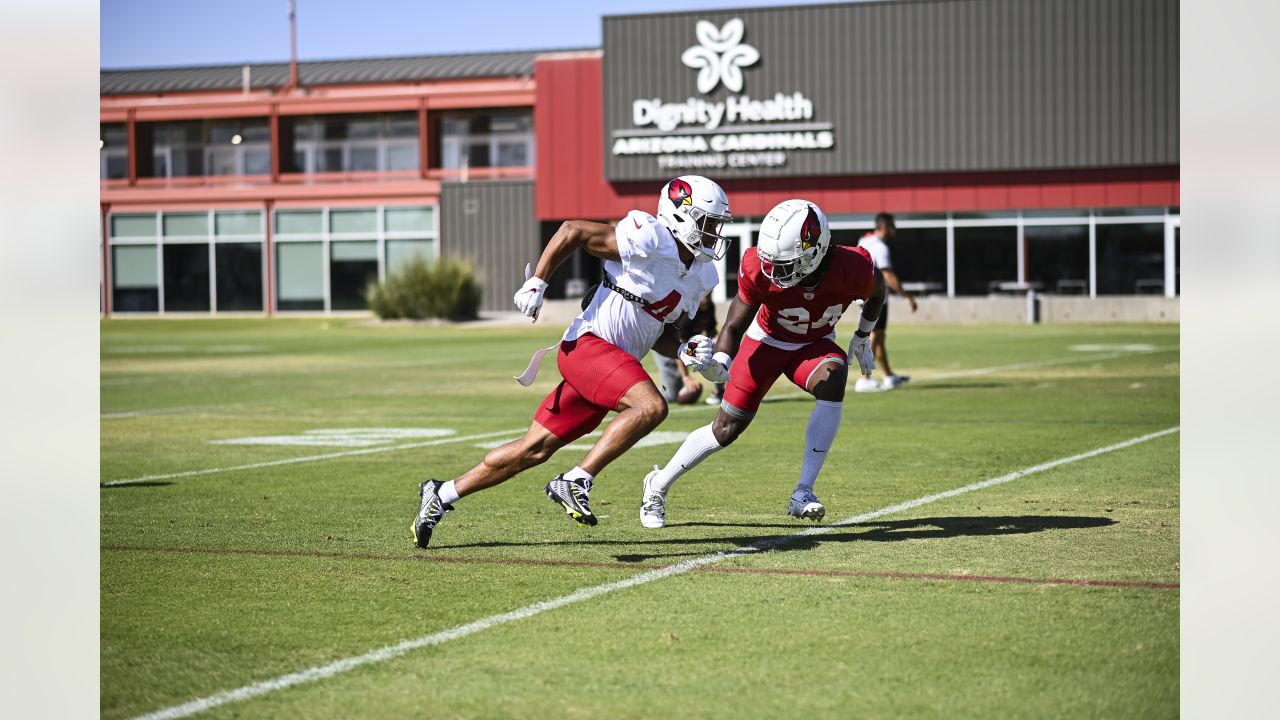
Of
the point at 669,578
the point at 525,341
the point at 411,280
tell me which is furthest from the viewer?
the point at 411,280

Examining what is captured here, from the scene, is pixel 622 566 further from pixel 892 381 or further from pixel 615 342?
pixel 892 381

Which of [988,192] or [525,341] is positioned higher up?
[988,192]

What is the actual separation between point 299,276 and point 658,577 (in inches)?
1814

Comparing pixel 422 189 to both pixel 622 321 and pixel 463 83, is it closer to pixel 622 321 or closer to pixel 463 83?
pixel 463 83

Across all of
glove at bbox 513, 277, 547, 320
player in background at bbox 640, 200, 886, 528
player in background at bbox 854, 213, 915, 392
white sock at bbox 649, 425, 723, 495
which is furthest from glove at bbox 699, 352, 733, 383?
player in background at bbox 854, 213, 915, 392

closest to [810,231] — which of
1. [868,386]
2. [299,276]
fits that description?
[868,386]

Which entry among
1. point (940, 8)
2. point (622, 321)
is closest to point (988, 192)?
point (940, 8)

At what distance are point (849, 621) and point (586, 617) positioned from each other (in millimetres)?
1005

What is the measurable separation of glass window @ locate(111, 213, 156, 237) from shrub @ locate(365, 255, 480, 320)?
13084 millimetres

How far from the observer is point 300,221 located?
5200cm

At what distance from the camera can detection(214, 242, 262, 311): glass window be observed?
52438mm

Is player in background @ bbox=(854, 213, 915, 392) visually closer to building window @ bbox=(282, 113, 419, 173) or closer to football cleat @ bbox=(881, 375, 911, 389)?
football cleat @ bbox=(881, 375, 911, 389)

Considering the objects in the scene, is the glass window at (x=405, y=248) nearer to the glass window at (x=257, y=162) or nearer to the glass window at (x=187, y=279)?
the glass window at (x=257, y=162)

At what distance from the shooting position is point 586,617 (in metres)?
6.26
